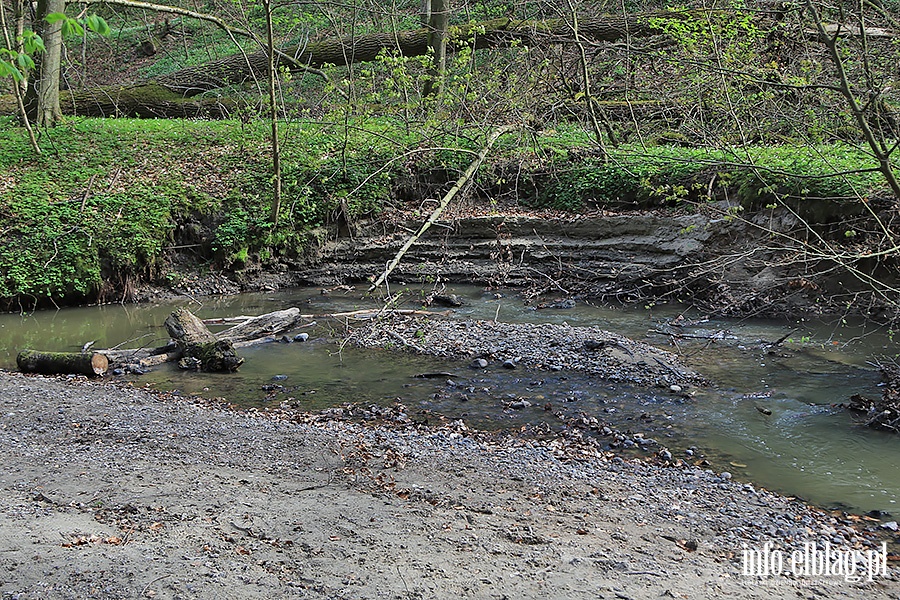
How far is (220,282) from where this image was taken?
1420cm

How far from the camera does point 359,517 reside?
14.7 ft

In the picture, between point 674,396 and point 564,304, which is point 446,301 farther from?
point 674,396

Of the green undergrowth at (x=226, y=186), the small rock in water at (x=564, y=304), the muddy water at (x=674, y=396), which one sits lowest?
the muddy water at (x=674, y=396)

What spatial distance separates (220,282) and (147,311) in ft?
6.22

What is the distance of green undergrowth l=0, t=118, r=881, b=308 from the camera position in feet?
40.4

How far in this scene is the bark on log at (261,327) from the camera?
32.8ft

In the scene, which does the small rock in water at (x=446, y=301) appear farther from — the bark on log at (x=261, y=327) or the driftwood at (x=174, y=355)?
the driftwood at (x=174, y=355)

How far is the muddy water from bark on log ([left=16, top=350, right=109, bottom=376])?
2.00 ft

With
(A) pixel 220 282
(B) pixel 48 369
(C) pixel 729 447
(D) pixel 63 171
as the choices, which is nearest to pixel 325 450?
(C) pixel 729 447

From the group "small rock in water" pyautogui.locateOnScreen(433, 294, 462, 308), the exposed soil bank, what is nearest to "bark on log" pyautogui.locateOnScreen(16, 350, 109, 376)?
the exposed soil bank

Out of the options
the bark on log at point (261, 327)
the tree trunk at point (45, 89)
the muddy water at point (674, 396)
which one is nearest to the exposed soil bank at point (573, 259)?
the muddy water at point (674, 396)

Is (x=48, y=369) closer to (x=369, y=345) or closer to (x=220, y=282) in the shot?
(x=369, y=345)

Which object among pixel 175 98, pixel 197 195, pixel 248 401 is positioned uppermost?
pixel 175 98

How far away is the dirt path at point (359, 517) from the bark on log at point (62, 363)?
1.95 m
